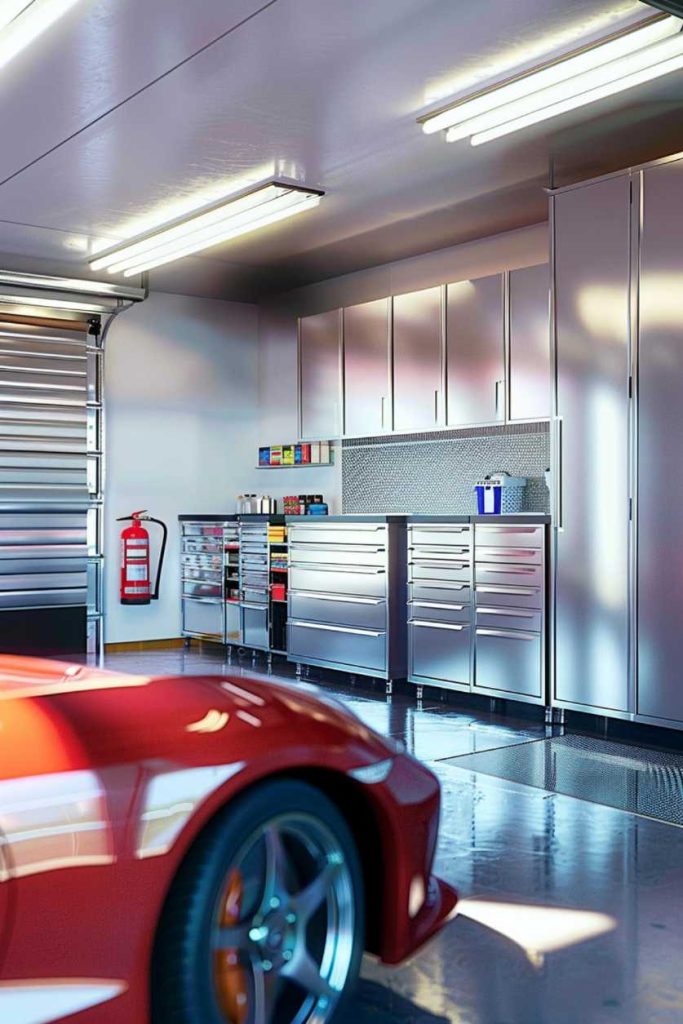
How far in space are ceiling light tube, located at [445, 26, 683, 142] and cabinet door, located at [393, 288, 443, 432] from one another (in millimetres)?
2218

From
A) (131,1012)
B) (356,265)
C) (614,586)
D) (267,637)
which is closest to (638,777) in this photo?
(614,586)

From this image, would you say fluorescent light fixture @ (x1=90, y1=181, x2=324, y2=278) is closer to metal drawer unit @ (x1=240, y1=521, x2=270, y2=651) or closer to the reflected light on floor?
metal drawer unit @ (x1=240, y1=521, x2=270, y2=651)

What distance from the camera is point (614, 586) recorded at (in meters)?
5.36

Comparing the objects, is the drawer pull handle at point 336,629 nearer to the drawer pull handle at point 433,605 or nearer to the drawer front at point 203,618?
the drawer pull handle at point 433,605

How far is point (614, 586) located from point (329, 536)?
2.52 meters

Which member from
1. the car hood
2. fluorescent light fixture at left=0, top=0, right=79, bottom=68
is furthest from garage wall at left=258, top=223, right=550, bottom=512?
the car hood

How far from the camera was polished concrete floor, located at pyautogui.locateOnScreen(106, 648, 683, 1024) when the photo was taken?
2.30 meters

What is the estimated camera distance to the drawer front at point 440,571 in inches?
250

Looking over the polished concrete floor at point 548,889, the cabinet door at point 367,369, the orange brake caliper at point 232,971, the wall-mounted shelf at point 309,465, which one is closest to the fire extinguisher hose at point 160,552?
the wall-mounted shelf at point 309,465

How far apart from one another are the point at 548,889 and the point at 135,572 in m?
6.31

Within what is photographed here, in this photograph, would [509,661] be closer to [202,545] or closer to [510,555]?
[510,555]

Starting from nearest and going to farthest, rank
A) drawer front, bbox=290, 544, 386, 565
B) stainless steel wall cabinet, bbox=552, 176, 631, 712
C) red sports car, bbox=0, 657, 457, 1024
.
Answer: red sports car, bbox=0, 657, 457, 1024 < stainless steel wall cabinet, bbox=552, 176, 631, 712 < drawer front, bbox=290, 544, 386, 565

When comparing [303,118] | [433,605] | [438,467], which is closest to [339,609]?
[433,605]

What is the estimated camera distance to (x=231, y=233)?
7.11 m
